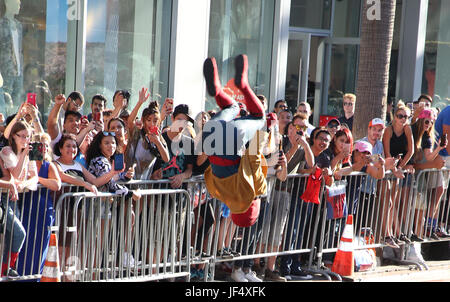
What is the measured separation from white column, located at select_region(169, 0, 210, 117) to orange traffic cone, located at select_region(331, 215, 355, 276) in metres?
4.02

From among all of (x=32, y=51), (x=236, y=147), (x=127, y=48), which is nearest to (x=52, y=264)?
(x=236, y=147)

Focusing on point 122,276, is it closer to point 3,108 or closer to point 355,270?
point 355,270

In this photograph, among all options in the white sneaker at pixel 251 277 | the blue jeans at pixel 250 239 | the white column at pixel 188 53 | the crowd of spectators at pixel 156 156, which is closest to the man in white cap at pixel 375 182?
the crowd of spectators at pixel 156 156

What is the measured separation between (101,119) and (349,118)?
4.66 meters

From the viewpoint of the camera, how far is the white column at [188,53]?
38.4 ft

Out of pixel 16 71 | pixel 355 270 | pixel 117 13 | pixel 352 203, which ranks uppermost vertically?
pixel 117 13

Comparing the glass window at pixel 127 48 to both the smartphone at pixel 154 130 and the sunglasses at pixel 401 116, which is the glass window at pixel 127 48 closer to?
the smartphone at pixel 154 130

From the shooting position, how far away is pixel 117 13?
449 inches

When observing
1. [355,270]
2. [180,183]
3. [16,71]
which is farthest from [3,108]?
[355,270]

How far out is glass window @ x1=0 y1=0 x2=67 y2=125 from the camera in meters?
10.2

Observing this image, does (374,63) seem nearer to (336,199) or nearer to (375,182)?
(375,182)

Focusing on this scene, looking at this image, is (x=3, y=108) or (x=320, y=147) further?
(x=3, y=108)

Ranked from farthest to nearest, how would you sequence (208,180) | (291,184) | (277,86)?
1. (277,86)
2. (291,184)
3. (208,180)

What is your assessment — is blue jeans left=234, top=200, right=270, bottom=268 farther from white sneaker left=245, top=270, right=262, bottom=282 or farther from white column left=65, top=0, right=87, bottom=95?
white column left=65, top=0, right=87, bottom=95
